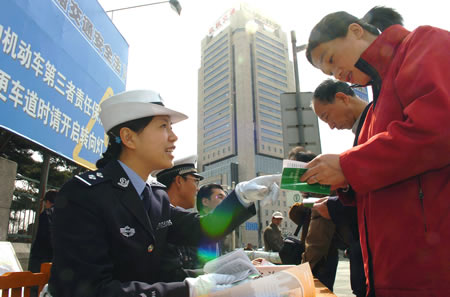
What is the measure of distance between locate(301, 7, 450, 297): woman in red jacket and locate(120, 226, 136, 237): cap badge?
0.93 metres

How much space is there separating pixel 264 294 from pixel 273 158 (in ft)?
278

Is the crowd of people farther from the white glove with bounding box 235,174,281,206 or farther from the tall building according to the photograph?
the tall building

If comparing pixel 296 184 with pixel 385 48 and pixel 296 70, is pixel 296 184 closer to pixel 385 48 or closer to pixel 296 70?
pixel 385 48

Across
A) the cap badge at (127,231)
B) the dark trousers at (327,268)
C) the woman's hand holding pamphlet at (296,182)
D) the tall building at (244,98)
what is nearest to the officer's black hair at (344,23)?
the woman's hand holding pamphlet at (296,182)

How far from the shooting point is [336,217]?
2014 millimetres

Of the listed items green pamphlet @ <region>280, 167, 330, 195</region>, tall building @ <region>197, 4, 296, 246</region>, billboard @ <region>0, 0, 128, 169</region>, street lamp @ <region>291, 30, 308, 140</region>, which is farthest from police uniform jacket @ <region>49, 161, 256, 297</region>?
tall building @ <region>197, 4, 296, 246</region>

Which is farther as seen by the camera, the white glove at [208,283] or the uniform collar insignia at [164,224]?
the uniform collar insignia at [164,224]

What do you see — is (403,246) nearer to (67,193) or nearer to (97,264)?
(97,264)

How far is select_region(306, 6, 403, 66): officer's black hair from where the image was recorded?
1559mm

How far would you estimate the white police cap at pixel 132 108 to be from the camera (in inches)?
75.9

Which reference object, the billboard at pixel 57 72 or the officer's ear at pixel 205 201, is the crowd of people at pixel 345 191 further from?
the billboard at pixel 57 72

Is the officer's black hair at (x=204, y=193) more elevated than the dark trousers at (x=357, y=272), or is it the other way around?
the officer's black hair at (x=204, y=193)

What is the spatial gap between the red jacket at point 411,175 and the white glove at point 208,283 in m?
0.61

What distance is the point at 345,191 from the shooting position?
1517 millimetres
